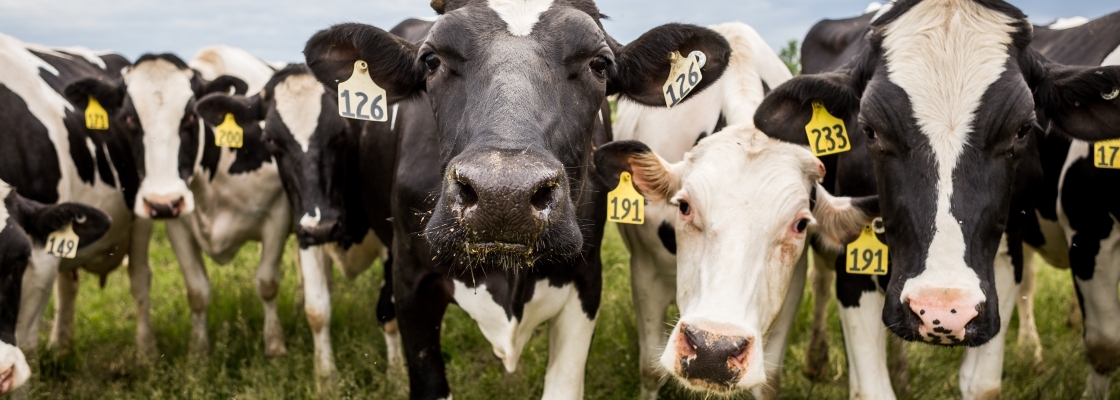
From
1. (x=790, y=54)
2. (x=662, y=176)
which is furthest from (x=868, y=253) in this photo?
(x=790, y=54)

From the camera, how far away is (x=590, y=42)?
10.0ft

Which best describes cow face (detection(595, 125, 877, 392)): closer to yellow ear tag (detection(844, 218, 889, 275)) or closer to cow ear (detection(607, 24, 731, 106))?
yellow ear tag (detection(844, 218, 889, 275))

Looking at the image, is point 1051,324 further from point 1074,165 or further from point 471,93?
point 471,93

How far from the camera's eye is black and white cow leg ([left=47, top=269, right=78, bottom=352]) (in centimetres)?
640

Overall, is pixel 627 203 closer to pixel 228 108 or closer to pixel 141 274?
pixel 228 108

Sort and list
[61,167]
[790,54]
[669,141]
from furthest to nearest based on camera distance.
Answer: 1. [790,54]
2. [61,167]
3. [669,141]

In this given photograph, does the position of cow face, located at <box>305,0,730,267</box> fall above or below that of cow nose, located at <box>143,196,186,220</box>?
above

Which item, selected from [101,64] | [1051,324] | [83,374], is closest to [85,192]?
[83,374]

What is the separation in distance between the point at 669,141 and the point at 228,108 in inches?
116

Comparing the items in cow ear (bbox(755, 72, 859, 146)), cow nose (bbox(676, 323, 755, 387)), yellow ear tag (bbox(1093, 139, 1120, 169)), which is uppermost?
cow ear (bbox(755, 72, 859, 146))

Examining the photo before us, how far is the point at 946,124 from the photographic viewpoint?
314 cm

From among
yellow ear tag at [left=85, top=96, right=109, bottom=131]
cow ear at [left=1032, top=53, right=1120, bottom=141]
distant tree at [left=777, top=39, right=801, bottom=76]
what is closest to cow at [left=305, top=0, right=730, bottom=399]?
cow ear at [left=1032, top=53, right=1120, bottom=141]

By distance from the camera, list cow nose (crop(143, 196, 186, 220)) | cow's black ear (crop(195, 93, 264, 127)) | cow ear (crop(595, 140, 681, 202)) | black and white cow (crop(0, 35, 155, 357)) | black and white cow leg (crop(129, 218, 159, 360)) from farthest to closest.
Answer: black and white cow leg (crop(129, 218, 159, 360)) < cow's black ear (crop(195, 93, 264, 127)) < cow nose (crop(143, 196, 186, 220)) < black and white cow (crop(0, 35, 155, 357)) < cow ear (crop(595, 140, 681, 202))

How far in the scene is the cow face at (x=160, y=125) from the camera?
17.9 feet
